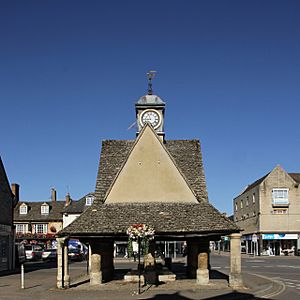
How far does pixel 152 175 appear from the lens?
88.9 feet

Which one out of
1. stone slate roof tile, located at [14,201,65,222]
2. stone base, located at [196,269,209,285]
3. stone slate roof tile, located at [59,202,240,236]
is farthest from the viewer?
stone slate roof tile, located at [14,201,65,222]

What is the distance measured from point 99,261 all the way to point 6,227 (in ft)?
55.3

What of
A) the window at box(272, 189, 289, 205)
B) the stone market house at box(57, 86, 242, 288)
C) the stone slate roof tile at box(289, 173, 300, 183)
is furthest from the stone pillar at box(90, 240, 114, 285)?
the stone slate roof tile at box(289, 173, 300, 183)

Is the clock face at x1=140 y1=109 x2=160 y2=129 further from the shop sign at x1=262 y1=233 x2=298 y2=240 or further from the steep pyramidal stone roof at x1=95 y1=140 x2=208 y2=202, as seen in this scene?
the shop sign at x1=262 y1=233 x2=298 y2=240

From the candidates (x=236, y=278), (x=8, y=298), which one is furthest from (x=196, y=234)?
(x=8, y=298)

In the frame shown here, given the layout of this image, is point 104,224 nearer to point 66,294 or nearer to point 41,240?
point 66,294

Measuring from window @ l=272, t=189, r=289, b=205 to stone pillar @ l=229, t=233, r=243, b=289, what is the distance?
48.1 meters

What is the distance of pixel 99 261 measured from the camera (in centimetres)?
2497

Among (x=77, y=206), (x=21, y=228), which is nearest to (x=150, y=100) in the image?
(x=77, y=206)

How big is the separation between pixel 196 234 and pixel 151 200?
3.68 meters

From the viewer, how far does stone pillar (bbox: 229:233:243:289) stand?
2383 centimetres

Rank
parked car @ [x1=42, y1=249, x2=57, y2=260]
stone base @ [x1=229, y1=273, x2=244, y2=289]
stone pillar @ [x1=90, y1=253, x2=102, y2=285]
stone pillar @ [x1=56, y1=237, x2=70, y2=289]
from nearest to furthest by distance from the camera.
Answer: stone base @ [x1=229, y1=273, x2=244, y2=289] < stone pillar @ [x1=56, y1=237, x2=70, y2=289] < stone pillar @ [x1=90, y1=253, x2=102, y2=285] < parked car @ [x1=42, y1=249, x2=57, y2=260]

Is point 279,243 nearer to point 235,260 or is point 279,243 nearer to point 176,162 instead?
point 176,162

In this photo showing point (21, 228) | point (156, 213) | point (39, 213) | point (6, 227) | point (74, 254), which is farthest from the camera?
point (39, 213)
